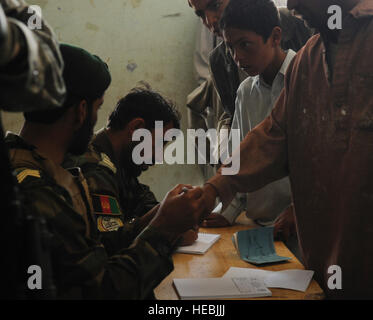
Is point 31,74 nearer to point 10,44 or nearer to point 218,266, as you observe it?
point 10,44

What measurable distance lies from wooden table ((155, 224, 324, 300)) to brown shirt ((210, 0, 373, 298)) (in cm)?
9

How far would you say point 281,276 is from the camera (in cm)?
151

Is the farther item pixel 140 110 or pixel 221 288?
pixel 140 110

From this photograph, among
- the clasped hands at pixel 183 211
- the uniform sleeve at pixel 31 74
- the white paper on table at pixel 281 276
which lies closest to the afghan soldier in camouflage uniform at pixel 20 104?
the uniform sleeve at pixel 31 74

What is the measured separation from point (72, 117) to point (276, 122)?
2.89ft

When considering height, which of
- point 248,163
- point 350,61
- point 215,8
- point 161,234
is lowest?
point 161,234

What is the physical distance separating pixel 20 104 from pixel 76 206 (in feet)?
1.59

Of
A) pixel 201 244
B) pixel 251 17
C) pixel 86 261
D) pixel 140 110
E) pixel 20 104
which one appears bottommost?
pixel 201 244

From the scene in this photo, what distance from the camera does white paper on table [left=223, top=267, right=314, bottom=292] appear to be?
56.4 inches

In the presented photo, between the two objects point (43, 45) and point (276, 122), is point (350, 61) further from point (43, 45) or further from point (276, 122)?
point (43, 45)

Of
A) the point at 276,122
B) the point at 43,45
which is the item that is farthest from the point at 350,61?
the point at 43,45

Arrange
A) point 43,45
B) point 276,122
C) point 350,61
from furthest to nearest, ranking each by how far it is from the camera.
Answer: point 276,122, point 350,61, point 43,45

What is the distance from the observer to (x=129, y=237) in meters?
1.83

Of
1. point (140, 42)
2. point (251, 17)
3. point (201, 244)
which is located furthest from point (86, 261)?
point (140, 42)
